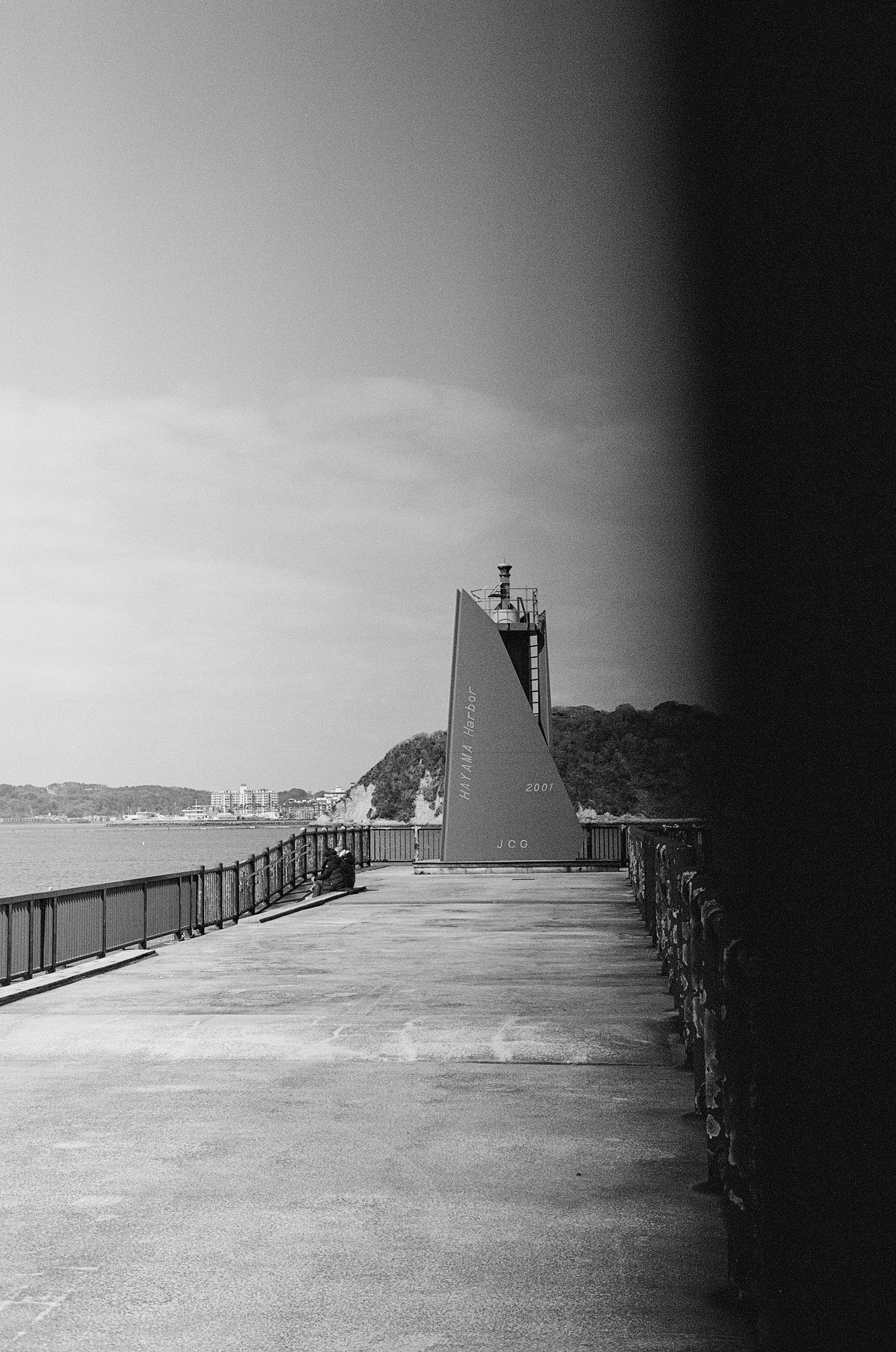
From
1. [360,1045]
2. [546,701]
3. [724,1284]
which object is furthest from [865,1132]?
[546,701]

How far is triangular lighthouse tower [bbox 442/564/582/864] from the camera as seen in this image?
105 feet

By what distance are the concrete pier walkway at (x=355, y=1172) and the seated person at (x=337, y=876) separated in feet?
46.3

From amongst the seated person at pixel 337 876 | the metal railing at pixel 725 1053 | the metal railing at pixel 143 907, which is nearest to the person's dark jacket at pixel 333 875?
the seated person at pixel 337 876

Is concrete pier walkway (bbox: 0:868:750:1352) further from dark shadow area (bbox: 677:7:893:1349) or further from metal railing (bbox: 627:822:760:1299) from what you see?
dark shadow area (bbox: 677:7:893:1349)

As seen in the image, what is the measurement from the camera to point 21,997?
42.2 ft

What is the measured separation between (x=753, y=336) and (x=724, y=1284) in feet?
12.4

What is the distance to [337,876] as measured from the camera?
28234 mm

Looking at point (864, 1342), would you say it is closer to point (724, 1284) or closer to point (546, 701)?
point (724, 1284)

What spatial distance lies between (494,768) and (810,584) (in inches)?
1086

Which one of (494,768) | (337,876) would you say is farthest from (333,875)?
(494,768)

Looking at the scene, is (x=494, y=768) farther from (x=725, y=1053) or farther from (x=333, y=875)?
(x=725, y=1053)

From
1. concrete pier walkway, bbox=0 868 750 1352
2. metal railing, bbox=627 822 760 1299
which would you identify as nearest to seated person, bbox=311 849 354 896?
concrete pier walkway, bbox=0 868 750 1352

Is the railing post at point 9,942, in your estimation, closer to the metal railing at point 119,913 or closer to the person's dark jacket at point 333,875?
the metal railing at point 119,913

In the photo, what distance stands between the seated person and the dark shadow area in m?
22.3
